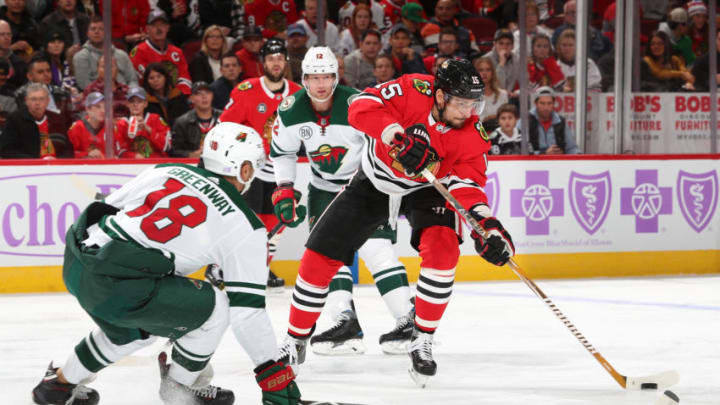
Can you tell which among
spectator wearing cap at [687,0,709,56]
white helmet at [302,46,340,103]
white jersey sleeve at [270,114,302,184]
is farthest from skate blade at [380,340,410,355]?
spectator wearing cap at [687,0,709,56]

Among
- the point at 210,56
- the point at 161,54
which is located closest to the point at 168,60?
the point at 161,54

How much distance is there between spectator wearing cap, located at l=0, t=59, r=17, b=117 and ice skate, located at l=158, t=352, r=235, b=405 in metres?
3.20

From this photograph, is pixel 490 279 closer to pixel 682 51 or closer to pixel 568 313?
pixel 568 313

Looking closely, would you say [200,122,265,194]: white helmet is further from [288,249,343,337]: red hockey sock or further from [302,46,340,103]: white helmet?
[302,46,340,103]: white helmet

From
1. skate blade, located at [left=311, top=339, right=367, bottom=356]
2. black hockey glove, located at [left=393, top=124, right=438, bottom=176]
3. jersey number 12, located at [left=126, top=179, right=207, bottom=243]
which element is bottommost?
skate blade, located at [left=311, top=339, right=367, bottom=356]

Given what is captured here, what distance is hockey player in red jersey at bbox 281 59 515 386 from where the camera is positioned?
324 cm

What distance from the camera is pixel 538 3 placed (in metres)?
6.14

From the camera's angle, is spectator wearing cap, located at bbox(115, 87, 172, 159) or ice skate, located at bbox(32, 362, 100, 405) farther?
spectator wearing cap, located at bbox(115, 87, 172, 159)

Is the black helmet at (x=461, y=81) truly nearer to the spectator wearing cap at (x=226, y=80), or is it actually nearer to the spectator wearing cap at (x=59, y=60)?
the spectator wearing cap at (x=226, y=80)

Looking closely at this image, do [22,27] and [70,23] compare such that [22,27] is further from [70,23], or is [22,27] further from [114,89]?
[114,89]

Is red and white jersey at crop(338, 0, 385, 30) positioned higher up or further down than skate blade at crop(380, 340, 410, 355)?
higher up

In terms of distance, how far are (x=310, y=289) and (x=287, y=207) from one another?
540 millimetres

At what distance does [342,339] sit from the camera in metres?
3.86

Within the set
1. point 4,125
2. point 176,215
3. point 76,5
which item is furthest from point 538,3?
point 176,215
